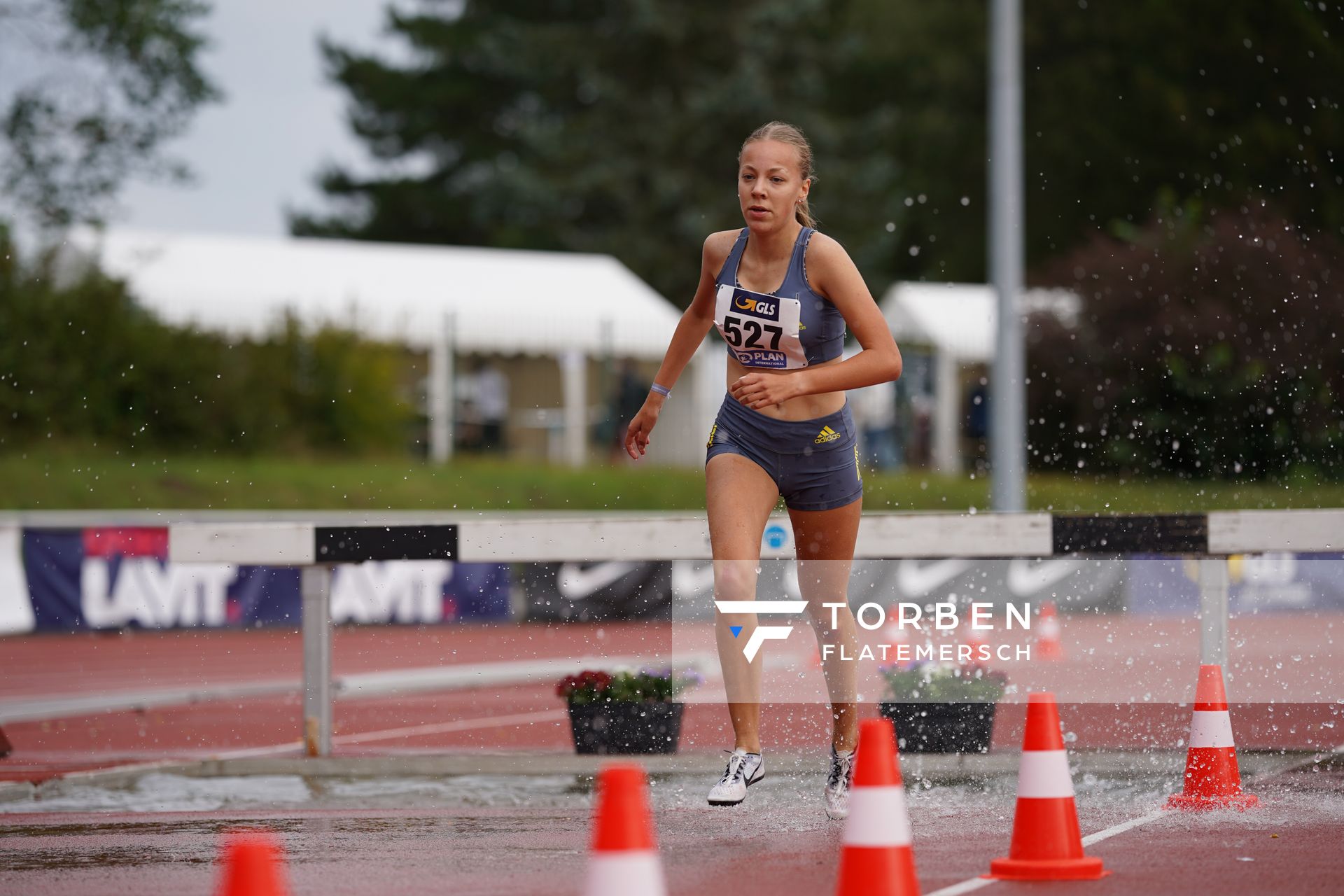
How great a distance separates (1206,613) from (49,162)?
800 inches

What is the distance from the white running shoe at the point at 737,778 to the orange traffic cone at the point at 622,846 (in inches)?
83.0

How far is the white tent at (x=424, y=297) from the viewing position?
990 inches

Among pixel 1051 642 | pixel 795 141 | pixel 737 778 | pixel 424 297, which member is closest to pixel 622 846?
pixel 737 778

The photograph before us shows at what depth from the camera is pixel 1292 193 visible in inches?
1569

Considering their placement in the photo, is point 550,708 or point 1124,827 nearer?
point 1124,827

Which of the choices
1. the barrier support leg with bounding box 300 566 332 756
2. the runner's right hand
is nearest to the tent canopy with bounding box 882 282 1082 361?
the barrier support leg with bounding box 300 566 332 756

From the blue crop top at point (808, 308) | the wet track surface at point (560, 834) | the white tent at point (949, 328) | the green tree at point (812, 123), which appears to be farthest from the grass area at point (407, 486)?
the green tree at point (812, 123)

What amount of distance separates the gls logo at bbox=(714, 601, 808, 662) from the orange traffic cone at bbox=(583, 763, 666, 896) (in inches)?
88.1

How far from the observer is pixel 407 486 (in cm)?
2256

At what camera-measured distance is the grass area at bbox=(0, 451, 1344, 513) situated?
68.5 ft

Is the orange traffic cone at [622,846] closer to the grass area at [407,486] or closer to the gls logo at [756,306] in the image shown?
the gls logo at [756,306]

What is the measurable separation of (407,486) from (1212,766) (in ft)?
54.8

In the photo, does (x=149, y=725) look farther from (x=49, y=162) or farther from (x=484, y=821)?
(x=49, y=162)

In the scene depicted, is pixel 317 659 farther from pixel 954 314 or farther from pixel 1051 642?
pixel 954 314
